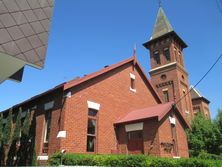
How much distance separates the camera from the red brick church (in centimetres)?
1485

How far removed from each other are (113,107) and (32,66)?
9737 millimetres

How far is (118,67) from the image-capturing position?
767 inches

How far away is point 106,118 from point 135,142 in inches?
102

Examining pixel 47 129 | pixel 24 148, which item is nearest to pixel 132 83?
pixel 47 129

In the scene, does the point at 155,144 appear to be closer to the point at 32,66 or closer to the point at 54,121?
the point at 54,121

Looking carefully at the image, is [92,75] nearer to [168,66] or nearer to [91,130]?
[91,130]

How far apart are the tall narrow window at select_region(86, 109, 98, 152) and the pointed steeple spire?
28.2 m

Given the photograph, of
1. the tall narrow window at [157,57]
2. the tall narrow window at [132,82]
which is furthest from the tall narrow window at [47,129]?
the tall narrow window at [157,57]

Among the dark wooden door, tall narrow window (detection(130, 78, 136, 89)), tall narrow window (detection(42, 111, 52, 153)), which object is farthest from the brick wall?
tall narrow window (detection(42, 111, 52, 153))

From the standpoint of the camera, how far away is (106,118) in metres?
17.1

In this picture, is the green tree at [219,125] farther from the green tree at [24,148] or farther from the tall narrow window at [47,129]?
the green tree at [24,148]

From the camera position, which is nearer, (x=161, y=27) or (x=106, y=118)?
(x=106, y=118)

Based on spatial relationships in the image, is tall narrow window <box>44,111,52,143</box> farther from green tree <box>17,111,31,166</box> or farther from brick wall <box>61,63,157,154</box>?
brick wall <box>61,63,157,154</box>

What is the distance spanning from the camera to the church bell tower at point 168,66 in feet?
120
